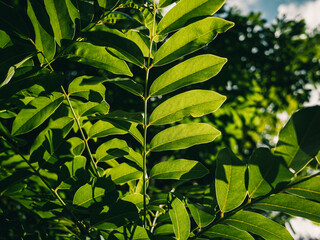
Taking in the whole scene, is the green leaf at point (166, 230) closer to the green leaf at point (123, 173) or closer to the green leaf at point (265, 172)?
the green leaf at point (123, 173)

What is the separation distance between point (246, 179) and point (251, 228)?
7.5 inches

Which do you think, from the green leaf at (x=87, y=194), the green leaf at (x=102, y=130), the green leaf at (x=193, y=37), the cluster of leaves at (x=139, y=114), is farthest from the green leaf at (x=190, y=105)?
the green leaf at (x=87, y=194)

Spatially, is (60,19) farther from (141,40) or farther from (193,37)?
(193,37)

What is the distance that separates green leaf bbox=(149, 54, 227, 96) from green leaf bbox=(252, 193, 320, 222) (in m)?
0.42

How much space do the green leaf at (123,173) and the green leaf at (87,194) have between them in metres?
0.10

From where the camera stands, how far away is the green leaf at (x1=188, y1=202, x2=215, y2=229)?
2.67ft

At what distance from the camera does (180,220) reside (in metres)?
0.84

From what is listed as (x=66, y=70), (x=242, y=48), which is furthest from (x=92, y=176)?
(x=242, y=48)

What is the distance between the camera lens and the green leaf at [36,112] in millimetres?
870

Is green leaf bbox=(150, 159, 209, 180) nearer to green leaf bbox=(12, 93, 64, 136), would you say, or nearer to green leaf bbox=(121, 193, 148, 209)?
green leaf bbox=(121, 193, 148, 209)

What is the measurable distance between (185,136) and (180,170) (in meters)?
0.14

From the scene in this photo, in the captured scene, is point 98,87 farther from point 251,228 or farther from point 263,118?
point 263,118

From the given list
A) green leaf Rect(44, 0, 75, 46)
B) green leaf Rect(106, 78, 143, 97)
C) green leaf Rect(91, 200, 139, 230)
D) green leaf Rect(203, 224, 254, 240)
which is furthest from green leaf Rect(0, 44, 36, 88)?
green leaf Rect(203, 224, 254, 240)

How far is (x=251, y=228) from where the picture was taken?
79 cm
